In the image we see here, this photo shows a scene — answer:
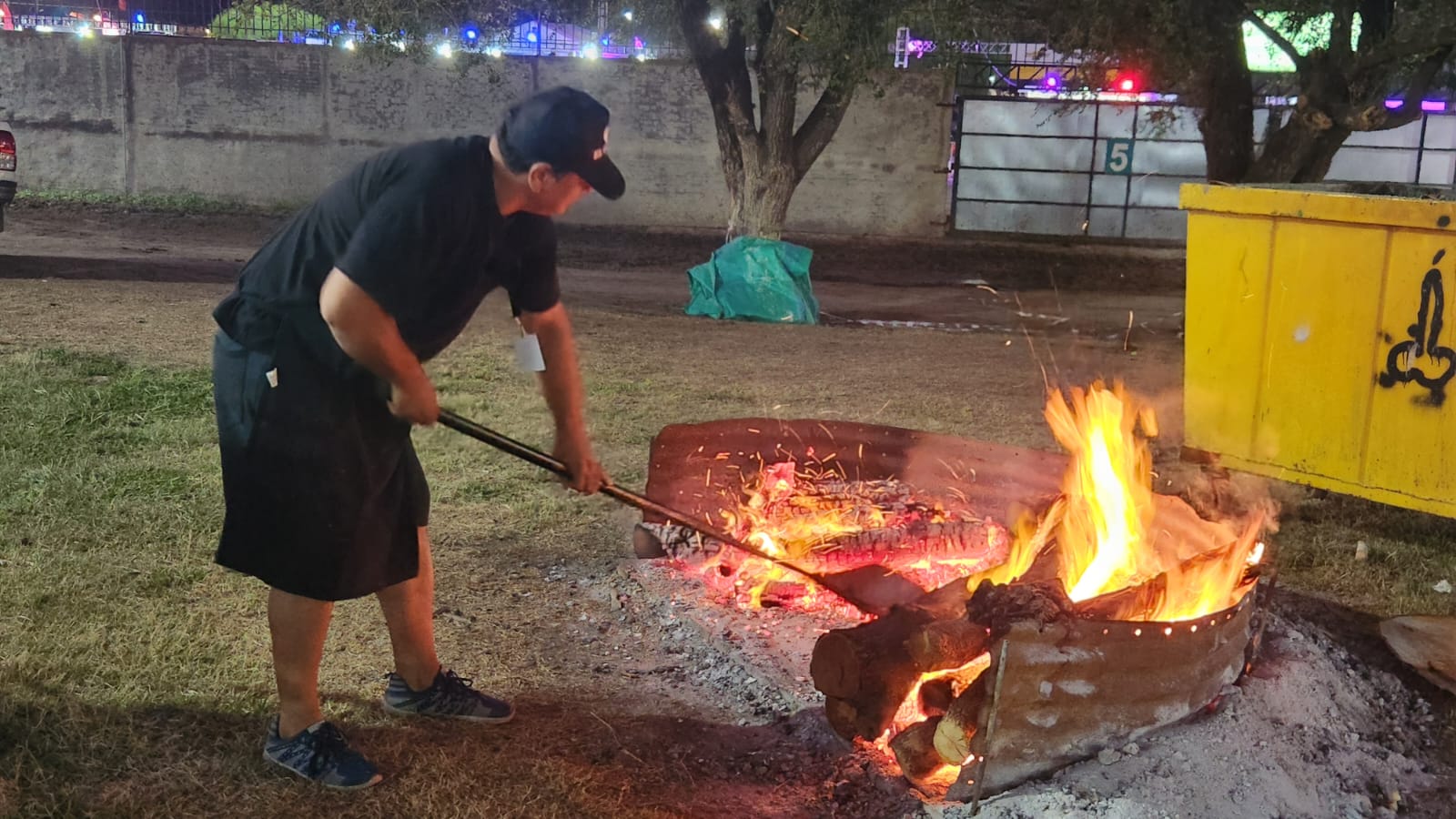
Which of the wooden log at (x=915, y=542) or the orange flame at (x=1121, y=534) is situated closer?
the orange flame at (x=1121, y=534)

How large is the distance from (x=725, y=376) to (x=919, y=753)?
558 centimetres

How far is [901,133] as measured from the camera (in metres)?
18.6

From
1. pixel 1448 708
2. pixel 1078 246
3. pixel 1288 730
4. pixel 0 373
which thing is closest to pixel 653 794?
pixel 1288 730

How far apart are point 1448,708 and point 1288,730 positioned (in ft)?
2.85

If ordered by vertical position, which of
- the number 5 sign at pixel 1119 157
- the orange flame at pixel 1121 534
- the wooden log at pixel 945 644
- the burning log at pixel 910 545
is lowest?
the burning log at pixel 910 545

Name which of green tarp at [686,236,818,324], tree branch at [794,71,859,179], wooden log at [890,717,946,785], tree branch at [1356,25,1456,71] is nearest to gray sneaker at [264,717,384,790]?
wooden log at [890,717,946,785]

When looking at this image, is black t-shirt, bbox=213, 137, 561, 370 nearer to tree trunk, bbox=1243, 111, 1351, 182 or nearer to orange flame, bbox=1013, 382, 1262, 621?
orange flame, bbox=1013, 382, 1262, 621

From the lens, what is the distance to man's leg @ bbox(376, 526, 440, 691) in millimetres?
3408

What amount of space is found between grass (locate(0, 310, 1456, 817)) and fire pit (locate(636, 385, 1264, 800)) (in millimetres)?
378

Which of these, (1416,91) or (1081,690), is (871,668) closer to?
(1081,690)

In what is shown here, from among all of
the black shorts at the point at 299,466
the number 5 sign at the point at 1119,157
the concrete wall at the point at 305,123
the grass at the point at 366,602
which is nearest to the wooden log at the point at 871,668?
the grass at the point at 366,602

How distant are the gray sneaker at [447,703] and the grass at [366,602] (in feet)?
0.19

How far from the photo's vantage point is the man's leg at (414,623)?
341cm

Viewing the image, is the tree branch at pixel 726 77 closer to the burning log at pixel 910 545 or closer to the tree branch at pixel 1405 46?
the tree branch at pixel 1405 46
